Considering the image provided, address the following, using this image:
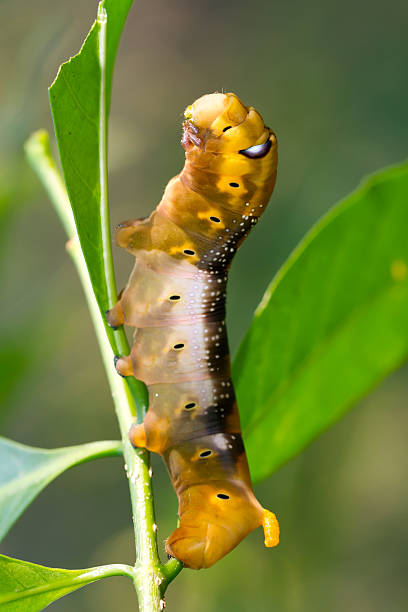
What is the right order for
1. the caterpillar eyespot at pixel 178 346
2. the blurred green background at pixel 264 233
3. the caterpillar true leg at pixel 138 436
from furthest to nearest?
the blurred green background at pixel 264 233 < the caterpillar eyespot at pixel 178 346 < the caterpillar true leg at pixel 138 436

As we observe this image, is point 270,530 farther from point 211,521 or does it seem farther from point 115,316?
point 115,316

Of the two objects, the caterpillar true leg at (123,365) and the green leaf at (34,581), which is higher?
the caterpillar true leg at (123,365)

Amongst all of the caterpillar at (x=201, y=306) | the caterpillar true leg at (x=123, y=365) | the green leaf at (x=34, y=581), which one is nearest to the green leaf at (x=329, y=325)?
the caterpillar at (x=201, y=306)

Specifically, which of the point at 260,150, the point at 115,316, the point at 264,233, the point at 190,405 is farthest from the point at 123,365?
the point at 264,233

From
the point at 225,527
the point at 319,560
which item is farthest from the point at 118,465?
the point at 225,527

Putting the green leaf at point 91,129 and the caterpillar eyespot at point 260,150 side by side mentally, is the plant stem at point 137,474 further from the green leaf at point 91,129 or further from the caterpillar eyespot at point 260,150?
the caterpillar eyespot at point 260,150

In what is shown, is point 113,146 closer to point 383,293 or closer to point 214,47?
point 383,293

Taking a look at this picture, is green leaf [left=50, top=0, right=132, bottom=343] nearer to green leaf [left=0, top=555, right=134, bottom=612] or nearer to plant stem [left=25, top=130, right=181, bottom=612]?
plant stem [left=25, top=130, right=181, bottom=612]

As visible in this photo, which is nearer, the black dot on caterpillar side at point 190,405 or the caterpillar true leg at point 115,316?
the caterpillar true leg at point 115,316
